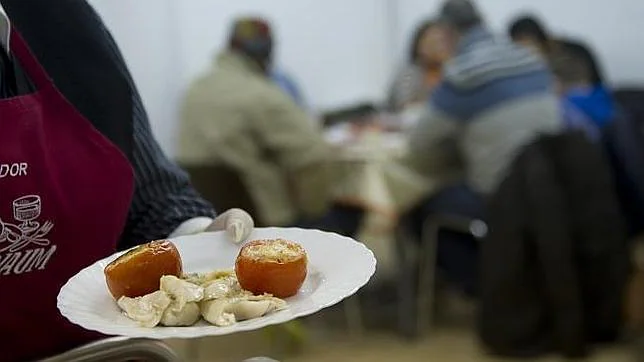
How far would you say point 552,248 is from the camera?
294cm

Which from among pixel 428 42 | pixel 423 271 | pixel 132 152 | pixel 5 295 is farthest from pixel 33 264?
pixel 428 42

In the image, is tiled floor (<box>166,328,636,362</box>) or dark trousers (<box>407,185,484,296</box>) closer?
tiled floor (<box>166,328,636,362</box>)

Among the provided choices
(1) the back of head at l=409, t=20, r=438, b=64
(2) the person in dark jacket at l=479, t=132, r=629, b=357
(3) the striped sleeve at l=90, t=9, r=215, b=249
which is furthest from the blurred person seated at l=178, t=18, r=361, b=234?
(3) the striped sleeve at l=90, t=9, r=215, b=249

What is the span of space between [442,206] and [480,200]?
0.48 ft

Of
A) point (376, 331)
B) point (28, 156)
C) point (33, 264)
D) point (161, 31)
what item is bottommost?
point (376, 331)

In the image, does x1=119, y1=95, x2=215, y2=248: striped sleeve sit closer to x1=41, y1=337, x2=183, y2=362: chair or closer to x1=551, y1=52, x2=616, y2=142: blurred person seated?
x1=41, y1=337, x2=183, y2=362: chair

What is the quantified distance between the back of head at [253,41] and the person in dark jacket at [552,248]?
113cm

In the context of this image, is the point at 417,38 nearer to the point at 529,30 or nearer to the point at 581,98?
the point at 529,30

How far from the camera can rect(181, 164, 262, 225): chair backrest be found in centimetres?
320

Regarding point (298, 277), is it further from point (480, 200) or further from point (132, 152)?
point (480, 200)

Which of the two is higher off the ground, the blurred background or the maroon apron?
the maroon apron

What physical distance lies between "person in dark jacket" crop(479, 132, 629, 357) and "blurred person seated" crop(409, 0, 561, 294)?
106mm

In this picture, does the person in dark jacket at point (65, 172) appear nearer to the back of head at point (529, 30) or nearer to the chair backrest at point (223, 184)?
the chair backrest at point (223, 184)

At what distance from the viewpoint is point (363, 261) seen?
0.86m
